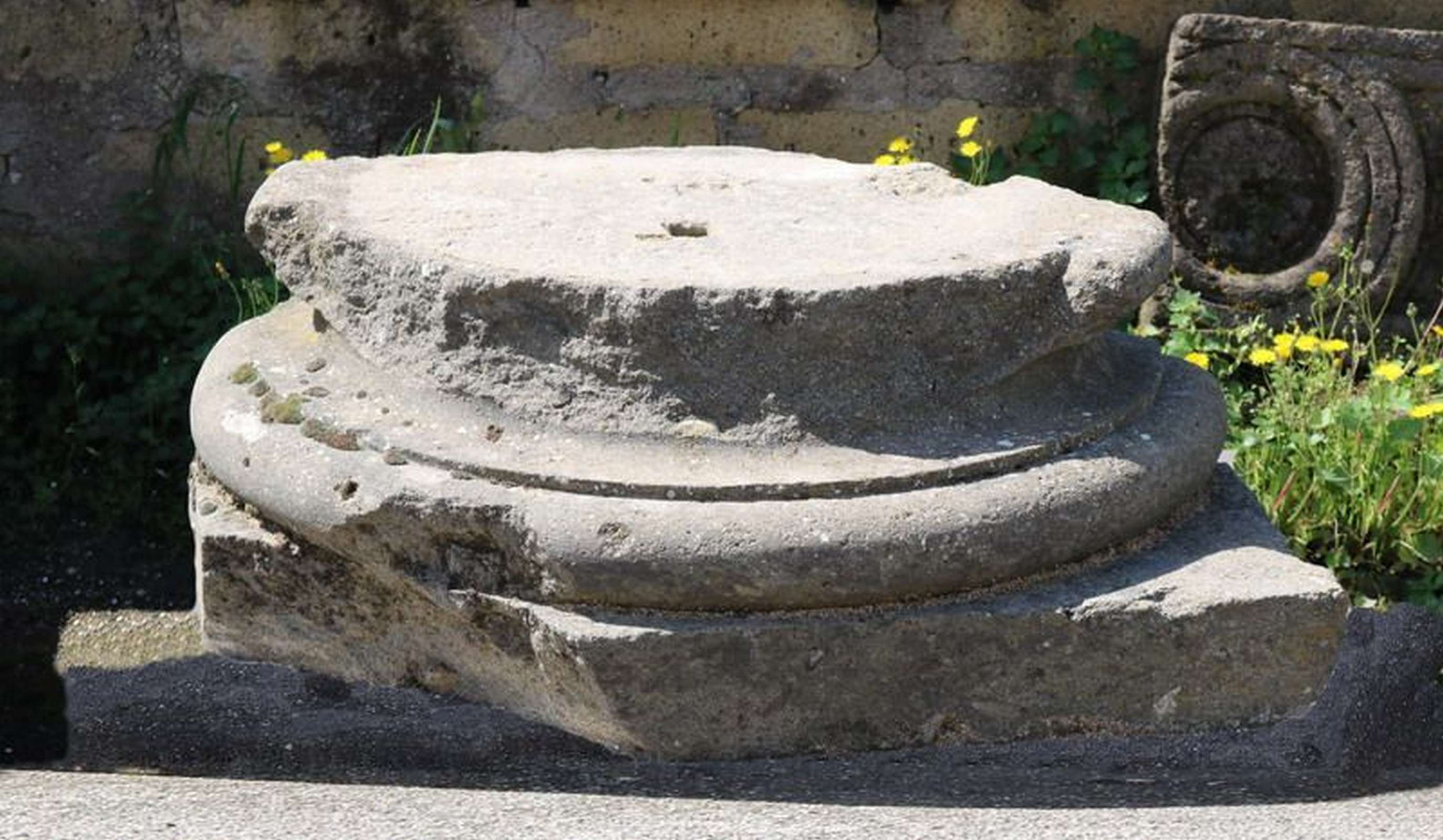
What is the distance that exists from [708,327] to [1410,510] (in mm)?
1634

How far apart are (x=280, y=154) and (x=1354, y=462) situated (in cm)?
239

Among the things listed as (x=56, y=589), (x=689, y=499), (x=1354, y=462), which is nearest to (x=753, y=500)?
(x=689, y=499)

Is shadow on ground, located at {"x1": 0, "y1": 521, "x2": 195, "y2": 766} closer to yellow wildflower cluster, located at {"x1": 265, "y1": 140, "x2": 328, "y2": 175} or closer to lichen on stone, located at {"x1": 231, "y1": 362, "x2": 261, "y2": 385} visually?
lichen on stone, located at {"x1": 231, "y1": 362, "x2": 261, "y2": 385}

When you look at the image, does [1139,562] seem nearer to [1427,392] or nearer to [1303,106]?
[1427,392]

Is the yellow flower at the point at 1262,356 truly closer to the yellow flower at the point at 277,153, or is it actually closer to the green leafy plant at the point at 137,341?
the green leafy plant at the point at 137,341

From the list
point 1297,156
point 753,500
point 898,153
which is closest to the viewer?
point 753,500

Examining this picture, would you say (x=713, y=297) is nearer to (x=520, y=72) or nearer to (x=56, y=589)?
(x=56, y=589)

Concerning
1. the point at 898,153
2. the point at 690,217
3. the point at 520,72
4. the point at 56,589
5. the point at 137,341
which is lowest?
the point at 56,589

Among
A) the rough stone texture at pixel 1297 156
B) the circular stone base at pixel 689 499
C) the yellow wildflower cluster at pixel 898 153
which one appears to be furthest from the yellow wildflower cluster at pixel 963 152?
the circular stone base at pixel 689 499

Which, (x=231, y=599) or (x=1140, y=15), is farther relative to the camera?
(x=1140, y=15)

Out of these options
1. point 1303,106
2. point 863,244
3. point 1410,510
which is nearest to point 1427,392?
point 1410,510

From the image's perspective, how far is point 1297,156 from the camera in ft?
16.6

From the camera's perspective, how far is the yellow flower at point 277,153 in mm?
4971

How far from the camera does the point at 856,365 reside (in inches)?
132
